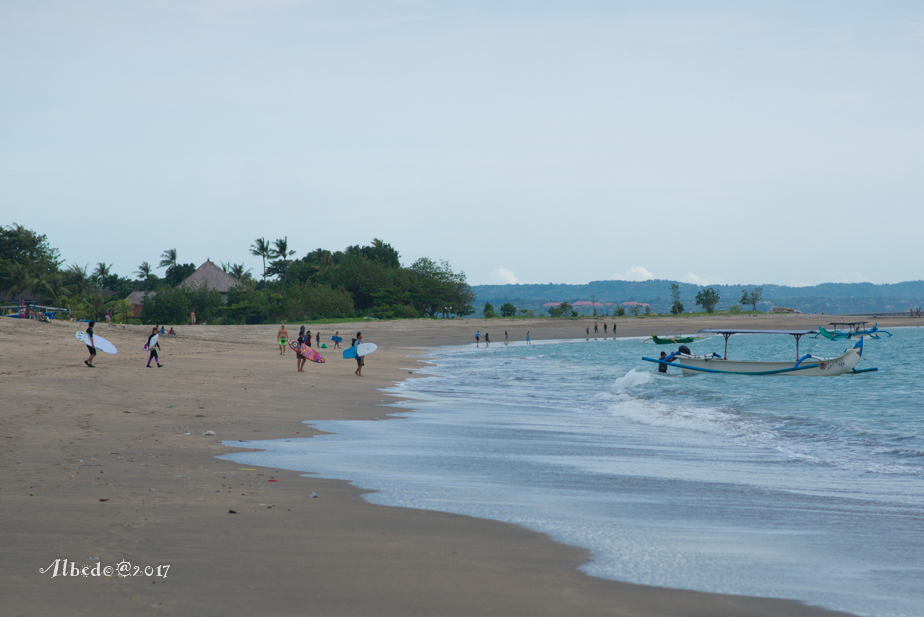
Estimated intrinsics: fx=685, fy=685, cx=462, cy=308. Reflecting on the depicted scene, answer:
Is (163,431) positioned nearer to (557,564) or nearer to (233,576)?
(233,576)

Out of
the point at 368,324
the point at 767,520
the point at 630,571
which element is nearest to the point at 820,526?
the point at 767,520

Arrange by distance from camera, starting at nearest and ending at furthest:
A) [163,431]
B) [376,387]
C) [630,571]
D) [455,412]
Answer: [630,571] → [163,431] → [455,412] → [376,387]

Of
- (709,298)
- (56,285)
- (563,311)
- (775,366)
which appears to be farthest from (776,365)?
(709,298)

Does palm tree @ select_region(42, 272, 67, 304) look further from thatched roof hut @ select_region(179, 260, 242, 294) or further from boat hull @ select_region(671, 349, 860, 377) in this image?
boat hull @ select_region(671, 349, 860, 377)

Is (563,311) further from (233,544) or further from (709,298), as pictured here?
(233,544)

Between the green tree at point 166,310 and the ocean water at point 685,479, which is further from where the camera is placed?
the green tree at point 166,310

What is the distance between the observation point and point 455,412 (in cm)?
1633

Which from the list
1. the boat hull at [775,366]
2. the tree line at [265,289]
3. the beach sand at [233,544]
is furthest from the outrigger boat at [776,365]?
the tree line at [265,289]

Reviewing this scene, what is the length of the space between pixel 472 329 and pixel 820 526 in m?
68.4

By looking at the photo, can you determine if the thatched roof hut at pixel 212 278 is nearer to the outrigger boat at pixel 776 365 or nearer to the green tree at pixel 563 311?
the green tree at pixel 563 311

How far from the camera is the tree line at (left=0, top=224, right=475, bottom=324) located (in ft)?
220

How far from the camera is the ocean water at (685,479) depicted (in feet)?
16.9

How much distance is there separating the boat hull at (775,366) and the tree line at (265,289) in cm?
5198

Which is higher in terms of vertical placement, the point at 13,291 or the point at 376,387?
the point at 13,291
